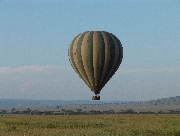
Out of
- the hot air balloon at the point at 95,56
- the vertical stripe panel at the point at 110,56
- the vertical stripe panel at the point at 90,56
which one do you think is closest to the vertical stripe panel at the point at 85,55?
the hot air balloon at the point at 95,56

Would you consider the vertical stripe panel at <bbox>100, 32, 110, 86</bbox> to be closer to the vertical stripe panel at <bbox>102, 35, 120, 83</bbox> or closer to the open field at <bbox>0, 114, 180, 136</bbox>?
the vertical stripe panel at <bbox>102, 35, 120, 83</bbox>

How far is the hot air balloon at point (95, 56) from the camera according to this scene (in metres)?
39.2

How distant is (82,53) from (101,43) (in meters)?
2.05

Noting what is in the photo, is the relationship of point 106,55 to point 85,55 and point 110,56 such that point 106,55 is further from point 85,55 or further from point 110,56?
point 85,55

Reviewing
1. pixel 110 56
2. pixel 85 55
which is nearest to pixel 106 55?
pixel 110 56

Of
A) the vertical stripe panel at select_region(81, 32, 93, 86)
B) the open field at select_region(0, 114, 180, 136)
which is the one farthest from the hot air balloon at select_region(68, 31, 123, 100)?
the open field at select_region(0, 114, 180, 136)

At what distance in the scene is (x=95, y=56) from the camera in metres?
39.3

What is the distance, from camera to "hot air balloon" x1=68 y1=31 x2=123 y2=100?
39250 millimetres

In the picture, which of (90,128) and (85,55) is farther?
(90,128)

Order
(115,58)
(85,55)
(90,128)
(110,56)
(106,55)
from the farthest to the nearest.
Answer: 1. (90,128)
2. (115,58)
3. (110,56)
4. (106,55)
5. (85,55)

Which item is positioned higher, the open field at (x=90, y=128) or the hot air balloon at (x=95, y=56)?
the hot air balloon at (x=95, y=56)

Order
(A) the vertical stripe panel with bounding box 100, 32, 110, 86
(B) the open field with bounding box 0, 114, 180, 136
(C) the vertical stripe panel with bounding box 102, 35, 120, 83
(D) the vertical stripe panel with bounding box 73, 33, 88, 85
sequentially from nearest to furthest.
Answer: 1. (A) the vertical stripe panel with bounding box 100, 32, 110, 86
2. (D) the vertical stripe panel with bounding box 73, 33, 88, 85
3. (C) the vertical stripe panel with bounding box 102, 35, 120, 83
4. (B) the open field with bounding box 0, 114, 180, 136

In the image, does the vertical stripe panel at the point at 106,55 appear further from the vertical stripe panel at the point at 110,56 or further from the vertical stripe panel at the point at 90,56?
the vertical stripe panel at the point at 90,56

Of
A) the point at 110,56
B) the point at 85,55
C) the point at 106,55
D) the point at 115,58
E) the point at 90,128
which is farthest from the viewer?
the point at 90,128
